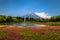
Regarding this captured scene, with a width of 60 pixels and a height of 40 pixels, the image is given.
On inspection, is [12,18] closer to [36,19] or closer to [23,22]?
[23,22]

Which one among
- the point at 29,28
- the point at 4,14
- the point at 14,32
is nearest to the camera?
the point at 14,32

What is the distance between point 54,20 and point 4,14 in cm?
349

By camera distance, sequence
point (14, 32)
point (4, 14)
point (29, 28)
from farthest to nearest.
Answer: point (4, 14) → point (29, 28) → point (14, 32)

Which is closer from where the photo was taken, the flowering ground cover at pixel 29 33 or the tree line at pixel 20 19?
the flowering ground cover at pixel 29 33

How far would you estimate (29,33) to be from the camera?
8016mm

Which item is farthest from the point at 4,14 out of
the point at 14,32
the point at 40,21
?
the point at 40,21

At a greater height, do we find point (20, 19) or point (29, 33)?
point (20, 19)

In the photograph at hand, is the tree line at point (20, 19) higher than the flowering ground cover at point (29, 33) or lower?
higher

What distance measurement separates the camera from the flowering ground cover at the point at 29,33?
749 centimetres

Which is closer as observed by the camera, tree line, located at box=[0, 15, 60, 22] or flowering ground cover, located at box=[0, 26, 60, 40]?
flowering ground cover, located at box=[0, 26, 60, 40]

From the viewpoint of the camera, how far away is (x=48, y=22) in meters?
9.52

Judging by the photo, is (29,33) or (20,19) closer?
(29,33)

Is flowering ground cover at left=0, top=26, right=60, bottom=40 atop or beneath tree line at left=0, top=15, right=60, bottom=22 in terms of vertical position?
beneath

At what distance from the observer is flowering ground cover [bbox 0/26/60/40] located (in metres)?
7.49
